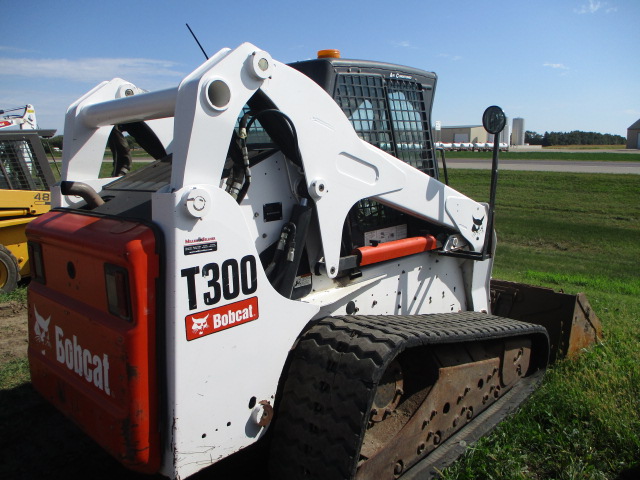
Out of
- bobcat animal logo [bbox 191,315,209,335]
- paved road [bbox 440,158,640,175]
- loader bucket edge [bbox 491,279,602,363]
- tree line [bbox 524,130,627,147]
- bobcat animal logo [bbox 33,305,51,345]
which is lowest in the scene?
loader bucket edge [bbox 491,279,602,363]

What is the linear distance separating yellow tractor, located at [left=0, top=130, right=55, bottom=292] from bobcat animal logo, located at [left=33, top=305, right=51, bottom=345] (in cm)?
504

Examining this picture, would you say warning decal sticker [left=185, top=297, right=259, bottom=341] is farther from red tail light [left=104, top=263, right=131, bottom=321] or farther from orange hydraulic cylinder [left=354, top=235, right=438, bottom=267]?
orange hydraulic cylinder [left=354, top=235, right=438, bottom=267]

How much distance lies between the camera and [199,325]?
2.34m

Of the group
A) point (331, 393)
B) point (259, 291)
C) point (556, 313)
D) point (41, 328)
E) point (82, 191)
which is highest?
point (82, 191)

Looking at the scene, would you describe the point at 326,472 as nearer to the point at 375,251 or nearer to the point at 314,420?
the point at 314,420

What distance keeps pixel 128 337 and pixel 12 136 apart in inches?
286

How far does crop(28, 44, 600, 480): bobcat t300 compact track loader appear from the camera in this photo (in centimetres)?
232

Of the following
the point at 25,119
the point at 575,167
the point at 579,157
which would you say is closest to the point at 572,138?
the point at 579,157

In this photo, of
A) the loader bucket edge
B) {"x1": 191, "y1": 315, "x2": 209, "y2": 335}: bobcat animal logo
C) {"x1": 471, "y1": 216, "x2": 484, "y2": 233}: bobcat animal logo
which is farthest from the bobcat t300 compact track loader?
the loader bucket edge

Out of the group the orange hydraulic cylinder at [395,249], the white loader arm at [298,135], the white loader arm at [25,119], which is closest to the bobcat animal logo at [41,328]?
the white loader arm at [298,135]

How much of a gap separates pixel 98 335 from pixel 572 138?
283ft

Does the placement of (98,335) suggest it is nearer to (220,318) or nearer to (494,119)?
(220,318)

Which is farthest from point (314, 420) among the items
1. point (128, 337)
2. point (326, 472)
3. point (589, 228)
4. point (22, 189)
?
point (589, 228)

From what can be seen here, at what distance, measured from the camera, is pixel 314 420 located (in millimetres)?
2576
